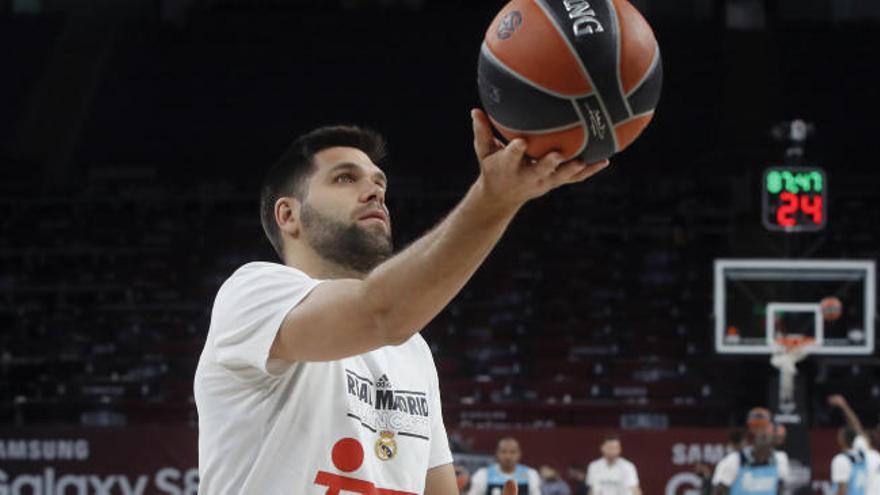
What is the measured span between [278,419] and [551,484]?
11695mm

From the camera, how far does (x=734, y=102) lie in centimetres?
2075

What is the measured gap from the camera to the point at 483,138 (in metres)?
2.39

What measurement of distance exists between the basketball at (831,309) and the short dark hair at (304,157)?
37.7 feet

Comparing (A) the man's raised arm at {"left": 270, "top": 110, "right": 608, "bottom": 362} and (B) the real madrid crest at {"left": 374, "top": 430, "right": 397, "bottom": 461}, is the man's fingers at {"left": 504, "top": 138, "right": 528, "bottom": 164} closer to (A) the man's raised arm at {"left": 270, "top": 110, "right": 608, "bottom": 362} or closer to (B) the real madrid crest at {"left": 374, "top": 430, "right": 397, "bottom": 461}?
(A) the man's raised arm at {"left": 270, "top": 110, "right": 608, "bottom": 362}

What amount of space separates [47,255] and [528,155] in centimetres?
1841

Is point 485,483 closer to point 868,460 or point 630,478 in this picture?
point 630,478

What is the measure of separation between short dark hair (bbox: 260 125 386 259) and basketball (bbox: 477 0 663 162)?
76 cm

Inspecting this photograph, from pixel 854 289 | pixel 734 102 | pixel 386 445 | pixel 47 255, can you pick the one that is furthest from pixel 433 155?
pixel 386 445

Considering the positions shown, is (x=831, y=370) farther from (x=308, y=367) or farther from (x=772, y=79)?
(x=308, y=367)

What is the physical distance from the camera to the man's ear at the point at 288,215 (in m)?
3.22

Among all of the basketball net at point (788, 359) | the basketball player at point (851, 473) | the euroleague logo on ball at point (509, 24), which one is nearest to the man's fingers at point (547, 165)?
the euroleague logo on ball at point (509, 24)

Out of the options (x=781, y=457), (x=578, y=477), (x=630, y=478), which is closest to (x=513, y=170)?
(x=781, y=457)

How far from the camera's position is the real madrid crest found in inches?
124

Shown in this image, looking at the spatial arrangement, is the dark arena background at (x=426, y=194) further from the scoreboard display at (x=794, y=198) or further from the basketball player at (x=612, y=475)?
the scoreboard display at (x=794, y=198)
